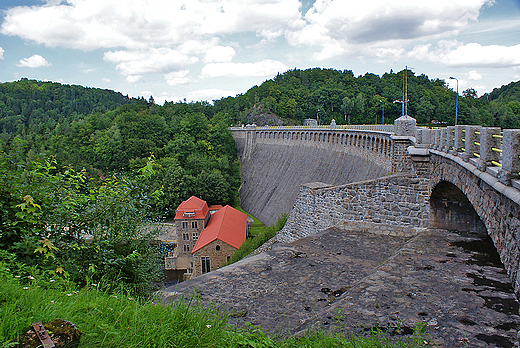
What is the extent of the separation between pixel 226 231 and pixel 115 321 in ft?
90.4

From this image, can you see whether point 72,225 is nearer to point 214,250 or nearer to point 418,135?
point 418,135

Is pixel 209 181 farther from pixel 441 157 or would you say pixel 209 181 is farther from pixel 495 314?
pixel 495 314

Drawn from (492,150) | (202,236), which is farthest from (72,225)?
(202,236)

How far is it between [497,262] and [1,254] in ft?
30.9

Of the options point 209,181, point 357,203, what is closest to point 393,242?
point 357,203

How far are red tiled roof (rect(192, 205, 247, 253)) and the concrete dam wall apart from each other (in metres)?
5.67

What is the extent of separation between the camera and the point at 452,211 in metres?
11.5

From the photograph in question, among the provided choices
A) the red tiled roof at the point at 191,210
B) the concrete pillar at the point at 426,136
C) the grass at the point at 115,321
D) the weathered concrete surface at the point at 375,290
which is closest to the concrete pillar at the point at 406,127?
the concrete pillar at the point at 426,136

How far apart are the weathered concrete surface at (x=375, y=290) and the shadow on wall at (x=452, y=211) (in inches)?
29.2

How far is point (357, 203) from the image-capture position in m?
13.0

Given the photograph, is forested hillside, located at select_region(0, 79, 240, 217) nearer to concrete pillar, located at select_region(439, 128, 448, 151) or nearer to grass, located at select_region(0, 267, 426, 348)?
concrete pillar, located at select_region(439, 128, 448, 151)

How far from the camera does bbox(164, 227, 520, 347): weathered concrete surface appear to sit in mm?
5562

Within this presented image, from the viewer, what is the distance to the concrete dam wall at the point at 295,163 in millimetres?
27783

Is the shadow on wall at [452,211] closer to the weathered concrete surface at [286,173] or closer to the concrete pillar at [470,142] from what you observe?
the concrete pillar at [470,142]
